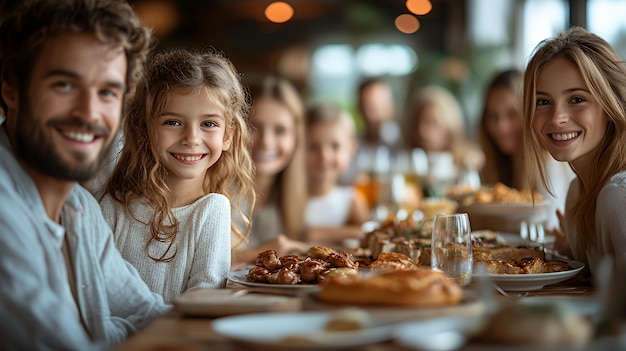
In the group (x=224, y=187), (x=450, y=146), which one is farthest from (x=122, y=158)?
(x=450, y=146)

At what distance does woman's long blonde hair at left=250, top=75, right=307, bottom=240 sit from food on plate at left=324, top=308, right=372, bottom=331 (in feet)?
10.0

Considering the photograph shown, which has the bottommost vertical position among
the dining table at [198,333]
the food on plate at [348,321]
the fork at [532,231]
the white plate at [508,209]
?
the dining table at [198,333]

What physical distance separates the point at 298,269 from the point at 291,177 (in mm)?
2414

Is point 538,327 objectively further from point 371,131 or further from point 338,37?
point 338,37

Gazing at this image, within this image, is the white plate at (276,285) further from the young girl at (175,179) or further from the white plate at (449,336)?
the white plate at (449,336)

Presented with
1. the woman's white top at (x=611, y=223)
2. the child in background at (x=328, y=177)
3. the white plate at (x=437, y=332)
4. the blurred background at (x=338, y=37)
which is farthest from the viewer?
the blurred background at (x=338, y=37)

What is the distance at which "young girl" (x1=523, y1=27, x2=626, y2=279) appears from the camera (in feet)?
7.72

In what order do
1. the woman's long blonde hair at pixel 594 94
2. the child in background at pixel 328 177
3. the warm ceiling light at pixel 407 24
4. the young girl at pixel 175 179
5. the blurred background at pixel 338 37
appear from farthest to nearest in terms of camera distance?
the warm ceiling light at pixel 407 24
the blurred background at pixel 338 37
the child in background at pixel 328 177
the woman's long blonde hair at pixel 594 94
the young girl at pixel 175 179

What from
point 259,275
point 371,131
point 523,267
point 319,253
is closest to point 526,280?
point 523,267

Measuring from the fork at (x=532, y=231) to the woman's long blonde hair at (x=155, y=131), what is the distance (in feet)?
4.15

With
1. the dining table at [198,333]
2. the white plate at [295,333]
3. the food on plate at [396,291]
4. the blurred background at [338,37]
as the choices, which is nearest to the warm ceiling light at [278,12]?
the blurred background at [338,37]

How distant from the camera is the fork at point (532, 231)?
304 centimetres

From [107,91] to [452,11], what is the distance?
10.1 metres

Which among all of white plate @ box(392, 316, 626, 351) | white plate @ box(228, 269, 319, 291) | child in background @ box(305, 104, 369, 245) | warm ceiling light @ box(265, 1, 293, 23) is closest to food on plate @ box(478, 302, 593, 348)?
white plate @ box(392, 316, 626, 351)
